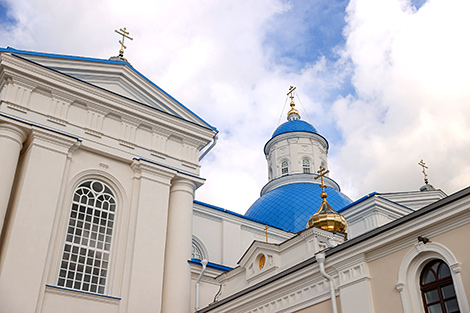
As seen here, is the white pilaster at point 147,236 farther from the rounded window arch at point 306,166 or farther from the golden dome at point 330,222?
the rounded window arch at point 306,166

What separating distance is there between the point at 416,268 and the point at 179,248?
7.37 m

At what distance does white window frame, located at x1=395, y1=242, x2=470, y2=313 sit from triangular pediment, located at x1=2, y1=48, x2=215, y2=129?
29.9ft

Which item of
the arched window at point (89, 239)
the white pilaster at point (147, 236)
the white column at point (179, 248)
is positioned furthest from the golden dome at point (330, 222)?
the arched window at point (89, 239)

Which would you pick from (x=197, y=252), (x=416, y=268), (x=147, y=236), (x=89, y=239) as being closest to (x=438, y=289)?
(x=416, y=268)

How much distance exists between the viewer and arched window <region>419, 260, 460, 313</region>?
7125 mm

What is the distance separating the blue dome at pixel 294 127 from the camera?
87.5ft

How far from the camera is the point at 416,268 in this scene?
7.65 meters

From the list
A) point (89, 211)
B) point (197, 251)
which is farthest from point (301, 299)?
point (197, 251)

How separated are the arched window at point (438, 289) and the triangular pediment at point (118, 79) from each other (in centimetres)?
936

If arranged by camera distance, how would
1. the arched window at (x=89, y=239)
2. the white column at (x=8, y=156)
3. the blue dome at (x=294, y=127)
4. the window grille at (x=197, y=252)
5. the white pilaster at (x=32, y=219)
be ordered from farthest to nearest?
the blue dome at (x=294, y=127)
the window grille at (x=197, y=252)
the arched window at (x=89, y=239)
the white column at (x=8, y=156)
the white pilaster at (x=32, y=219)

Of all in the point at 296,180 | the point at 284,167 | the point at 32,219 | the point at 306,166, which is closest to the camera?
the point at 32,219

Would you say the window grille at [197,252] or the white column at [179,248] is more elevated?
the window grille at [197,252]

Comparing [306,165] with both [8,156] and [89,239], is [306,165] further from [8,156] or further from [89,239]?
[8,156]

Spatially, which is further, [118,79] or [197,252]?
[197,252]
